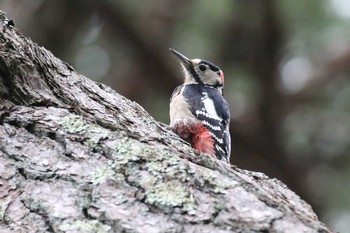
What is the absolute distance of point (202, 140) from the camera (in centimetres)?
321

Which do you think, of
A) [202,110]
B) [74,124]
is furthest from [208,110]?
[74,124]

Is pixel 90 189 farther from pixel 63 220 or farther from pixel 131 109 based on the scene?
pixel 131 109

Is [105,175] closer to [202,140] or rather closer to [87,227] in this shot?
[87,227]

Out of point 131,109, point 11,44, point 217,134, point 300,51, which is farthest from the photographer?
point 300,51

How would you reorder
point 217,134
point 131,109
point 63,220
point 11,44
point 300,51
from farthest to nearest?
1. point 300,51
2. point 217,134
3. point 131,109
4. point 11,44
5. point 63,220

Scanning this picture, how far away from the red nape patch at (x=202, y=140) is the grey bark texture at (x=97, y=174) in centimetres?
122

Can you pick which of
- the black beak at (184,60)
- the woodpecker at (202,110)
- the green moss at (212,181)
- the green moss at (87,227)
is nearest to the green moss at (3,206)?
the green moss at (87,227)

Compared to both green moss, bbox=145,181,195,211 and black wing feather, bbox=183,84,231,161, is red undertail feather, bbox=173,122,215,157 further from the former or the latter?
green moss, bbox=145,181,195,211

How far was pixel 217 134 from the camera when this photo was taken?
3301mm

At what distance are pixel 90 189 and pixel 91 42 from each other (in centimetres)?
295

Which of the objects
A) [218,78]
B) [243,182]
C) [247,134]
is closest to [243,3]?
[218,78]

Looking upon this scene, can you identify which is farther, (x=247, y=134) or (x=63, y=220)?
(x=247, y=134)

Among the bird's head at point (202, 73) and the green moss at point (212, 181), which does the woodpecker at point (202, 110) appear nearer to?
the bird's head at point (202, 73)

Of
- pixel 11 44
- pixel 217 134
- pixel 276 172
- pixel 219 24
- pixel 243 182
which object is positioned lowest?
pixel 243 182
